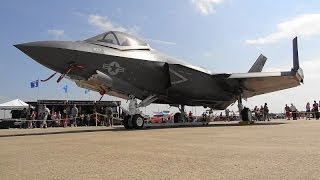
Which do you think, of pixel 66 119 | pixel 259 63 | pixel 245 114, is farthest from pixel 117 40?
pixel 259 63

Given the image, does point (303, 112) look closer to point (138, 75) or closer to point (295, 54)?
point (295, 54)

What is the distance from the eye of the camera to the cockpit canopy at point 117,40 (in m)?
12.5

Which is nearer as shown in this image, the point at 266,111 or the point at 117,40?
the point at 117,40

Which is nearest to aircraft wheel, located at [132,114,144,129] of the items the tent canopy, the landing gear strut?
the landing gear strut

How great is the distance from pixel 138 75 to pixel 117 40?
1531 mm

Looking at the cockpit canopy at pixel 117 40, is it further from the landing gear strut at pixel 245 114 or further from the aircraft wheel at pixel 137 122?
the landing gear strut at pixel 245 114

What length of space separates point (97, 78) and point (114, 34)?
1.87 meters

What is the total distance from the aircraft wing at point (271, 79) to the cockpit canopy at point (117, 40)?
16.2 ft

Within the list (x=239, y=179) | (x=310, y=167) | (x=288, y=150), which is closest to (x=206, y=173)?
(x=239, y=179)

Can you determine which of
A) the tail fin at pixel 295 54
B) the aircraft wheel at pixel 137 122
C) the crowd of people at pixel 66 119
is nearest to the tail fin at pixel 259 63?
the tail fin at pixel 295 54

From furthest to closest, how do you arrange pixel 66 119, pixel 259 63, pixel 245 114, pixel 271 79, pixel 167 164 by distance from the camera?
pixel 259 63 → pixel 66 119 → pixel 245 114 → pixel 271 79 → pixel 167 164

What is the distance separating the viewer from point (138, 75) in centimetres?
1316

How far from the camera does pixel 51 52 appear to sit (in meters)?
10.5

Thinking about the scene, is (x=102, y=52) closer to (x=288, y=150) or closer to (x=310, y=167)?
(x=288, y=150)
